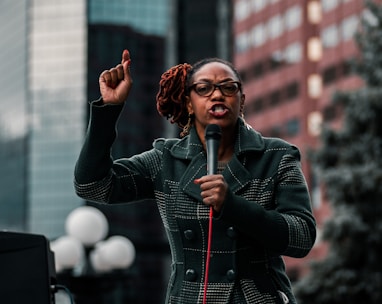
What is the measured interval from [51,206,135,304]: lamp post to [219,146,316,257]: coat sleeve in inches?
451

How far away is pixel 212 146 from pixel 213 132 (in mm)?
46

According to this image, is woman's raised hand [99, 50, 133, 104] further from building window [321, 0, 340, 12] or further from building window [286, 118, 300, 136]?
building window [286, 118, 300, 136]

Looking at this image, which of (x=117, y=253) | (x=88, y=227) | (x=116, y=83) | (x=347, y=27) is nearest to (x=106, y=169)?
(x=116, y=83)

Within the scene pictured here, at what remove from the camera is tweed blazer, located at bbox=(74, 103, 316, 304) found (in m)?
4.02

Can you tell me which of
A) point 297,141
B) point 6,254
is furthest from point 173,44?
point 6,254

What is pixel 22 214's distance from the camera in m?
101

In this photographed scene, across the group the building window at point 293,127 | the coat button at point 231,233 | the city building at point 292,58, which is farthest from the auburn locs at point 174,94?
the building window at point 293,127

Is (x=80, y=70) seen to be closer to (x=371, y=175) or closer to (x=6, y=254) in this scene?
(x=371, y=175)

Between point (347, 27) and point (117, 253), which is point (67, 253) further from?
point (347, 27)

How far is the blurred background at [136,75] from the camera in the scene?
86.9 meters

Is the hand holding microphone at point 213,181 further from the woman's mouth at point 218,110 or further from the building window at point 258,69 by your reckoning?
the building window at point 258,69

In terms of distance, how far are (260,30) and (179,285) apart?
292 feet

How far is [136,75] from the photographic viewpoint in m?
96.0

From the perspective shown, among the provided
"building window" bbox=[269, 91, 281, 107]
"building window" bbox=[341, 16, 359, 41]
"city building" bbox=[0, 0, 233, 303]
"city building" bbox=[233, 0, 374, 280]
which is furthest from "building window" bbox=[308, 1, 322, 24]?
"city building" bbox=[0, 0, 233, 303]
